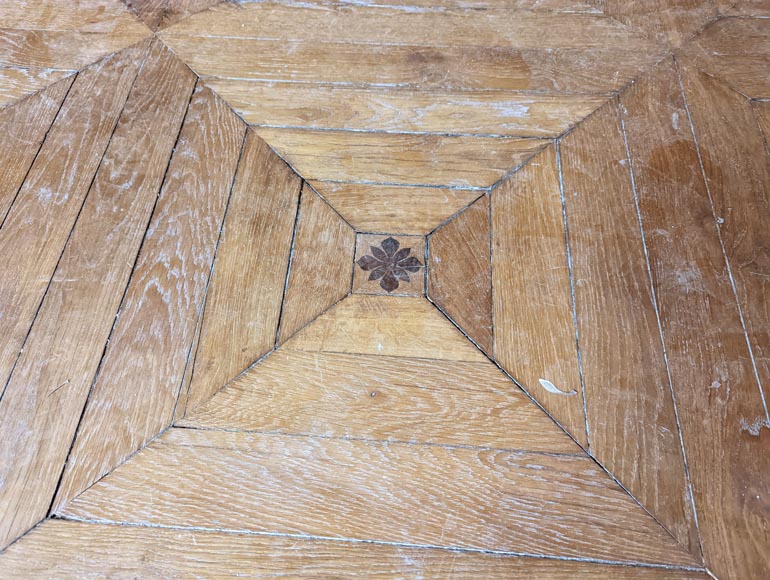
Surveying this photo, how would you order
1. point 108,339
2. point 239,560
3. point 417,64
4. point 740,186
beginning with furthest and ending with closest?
point 417,64
point 740,186
point 108,339
point 239,560

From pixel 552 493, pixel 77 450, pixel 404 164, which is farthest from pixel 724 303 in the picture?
pixel 77 450

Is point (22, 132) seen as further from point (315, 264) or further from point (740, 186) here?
point (740, 186)

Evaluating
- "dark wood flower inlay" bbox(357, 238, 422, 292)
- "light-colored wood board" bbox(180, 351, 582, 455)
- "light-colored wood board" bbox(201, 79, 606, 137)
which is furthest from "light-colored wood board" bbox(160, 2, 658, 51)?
"light-colored wood board" bbox(180, 351, 582, 455)

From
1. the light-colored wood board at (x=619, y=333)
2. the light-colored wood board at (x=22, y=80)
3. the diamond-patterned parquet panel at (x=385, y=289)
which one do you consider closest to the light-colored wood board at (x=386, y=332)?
the diamond-patterned parquet panel at (x=385, y=289)

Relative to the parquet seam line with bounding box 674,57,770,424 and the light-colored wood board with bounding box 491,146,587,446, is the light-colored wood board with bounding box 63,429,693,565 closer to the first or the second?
the light-colored wood board with bounding box 491,146,587,446

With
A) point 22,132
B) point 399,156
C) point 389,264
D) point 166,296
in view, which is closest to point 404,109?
point 399,156

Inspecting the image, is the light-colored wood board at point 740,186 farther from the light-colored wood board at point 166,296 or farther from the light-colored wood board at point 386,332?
the light-colored wood board at point 166,296
